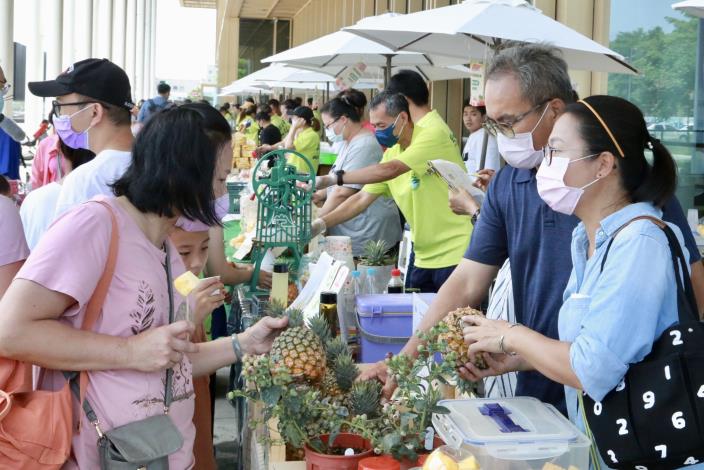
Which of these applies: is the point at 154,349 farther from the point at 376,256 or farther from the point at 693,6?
the point at 693,6

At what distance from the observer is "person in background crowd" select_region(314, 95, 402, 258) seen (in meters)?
5.91

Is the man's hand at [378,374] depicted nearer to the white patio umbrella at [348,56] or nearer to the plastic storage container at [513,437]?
the plastic storage container at [513,437]

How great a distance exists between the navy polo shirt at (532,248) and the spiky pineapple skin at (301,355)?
714 mm

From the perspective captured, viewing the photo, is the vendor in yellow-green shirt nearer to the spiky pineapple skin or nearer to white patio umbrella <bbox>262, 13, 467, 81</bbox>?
white patio umbrella <bbox>262, 13, 467, 81</bbox>

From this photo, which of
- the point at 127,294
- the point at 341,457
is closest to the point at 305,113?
the point at 127,294

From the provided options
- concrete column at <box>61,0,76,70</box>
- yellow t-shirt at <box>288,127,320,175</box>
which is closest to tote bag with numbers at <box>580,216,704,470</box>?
yellow t-shirt at <box>288,127,320,175</box>

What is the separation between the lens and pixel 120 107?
3352 millimetres

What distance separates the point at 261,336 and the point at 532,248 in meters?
0.91

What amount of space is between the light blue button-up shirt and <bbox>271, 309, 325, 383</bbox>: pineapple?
0.72 m

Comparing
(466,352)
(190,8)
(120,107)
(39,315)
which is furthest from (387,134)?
(190,8)

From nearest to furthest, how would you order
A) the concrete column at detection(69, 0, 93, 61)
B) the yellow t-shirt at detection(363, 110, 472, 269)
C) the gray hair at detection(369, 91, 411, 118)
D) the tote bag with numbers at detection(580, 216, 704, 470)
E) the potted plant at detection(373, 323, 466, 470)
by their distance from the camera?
the tote bag with numbers at detection(580, 216, 704, 470) < the potted plant at detection(373, 323, 466, 470) < the yellow t-shirt at detection(363, 110, 472, 269) < the gray hair at detection(369, 91, 411, 118) < the concrete column at detection(69, 0, 93, 61)

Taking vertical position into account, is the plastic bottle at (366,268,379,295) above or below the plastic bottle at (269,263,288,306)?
below

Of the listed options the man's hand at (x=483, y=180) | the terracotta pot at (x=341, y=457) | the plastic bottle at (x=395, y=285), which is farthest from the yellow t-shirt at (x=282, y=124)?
the terracotta pot at (x=341, y=457)

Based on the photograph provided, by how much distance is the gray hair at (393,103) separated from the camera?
5.27m
